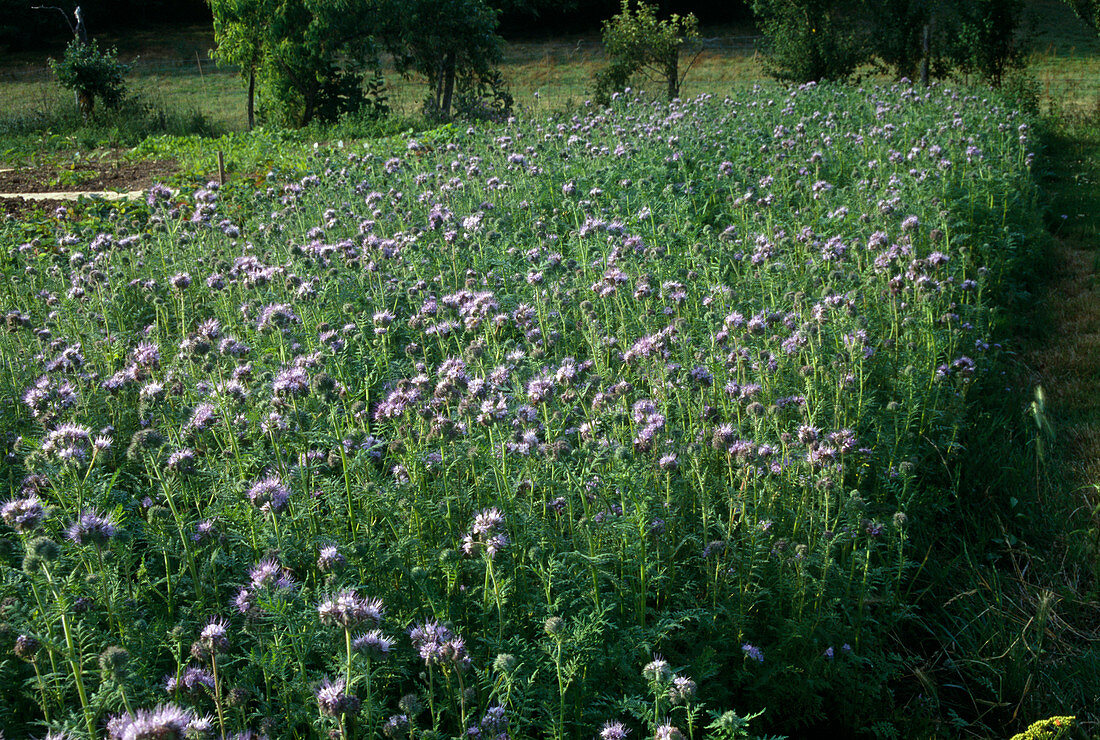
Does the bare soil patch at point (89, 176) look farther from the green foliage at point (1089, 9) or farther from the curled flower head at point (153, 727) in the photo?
the green foliage at point (1089, 9)

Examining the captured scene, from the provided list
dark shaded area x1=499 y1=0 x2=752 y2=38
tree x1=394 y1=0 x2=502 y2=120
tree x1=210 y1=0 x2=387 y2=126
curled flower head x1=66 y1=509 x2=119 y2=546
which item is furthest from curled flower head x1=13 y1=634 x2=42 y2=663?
dark shaded area x1=499 y1=0 x2=752 y2=38

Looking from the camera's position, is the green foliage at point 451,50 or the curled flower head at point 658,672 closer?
the curled flower head at point 658,672

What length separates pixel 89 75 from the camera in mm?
19266

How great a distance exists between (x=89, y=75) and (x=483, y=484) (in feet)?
69.4

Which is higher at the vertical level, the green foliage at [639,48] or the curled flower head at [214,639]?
the green foliage at [639,48]

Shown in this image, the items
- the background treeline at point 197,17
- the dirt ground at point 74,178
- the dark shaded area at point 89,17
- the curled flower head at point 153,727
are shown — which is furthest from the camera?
the background treeline at point 197,17

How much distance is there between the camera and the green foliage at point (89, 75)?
19.1 meters

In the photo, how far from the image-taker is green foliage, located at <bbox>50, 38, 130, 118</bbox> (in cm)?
1906

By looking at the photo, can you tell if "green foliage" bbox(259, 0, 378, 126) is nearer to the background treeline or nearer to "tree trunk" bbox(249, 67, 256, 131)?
"tree trunk" bbox(249, 67, 256, 131)

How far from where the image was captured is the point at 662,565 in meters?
2.96

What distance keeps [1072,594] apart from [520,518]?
8.00 feet

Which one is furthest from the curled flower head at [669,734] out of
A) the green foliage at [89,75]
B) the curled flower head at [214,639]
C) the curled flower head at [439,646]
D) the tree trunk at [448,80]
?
the green foliage at [89,75]

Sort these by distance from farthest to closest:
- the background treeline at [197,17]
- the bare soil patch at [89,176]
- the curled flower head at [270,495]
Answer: the background treeline at [197,17] < the bare soil patch at [89,176] < the curled flower head at [270,495]

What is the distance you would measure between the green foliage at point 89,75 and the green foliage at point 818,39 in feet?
56.3
